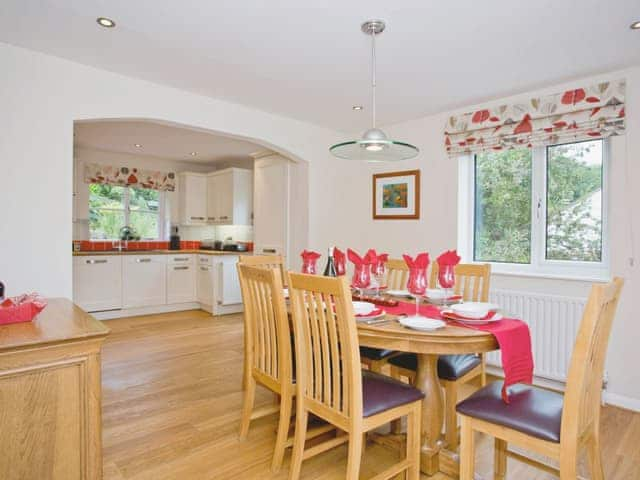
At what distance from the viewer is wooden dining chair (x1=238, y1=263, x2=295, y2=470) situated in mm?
1868

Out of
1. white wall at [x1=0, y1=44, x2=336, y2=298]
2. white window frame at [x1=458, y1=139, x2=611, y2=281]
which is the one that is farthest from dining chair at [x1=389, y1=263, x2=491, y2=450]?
white wall at [x1=0, y1=44, x2=336, y2=298]

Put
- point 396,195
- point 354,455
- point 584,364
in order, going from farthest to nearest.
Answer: point 396,195
point 354,455
point 584,364

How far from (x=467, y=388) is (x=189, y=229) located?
4.97m

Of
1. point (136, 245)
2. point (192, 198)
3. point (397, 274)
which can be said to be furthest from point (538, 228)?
point (136, 245)

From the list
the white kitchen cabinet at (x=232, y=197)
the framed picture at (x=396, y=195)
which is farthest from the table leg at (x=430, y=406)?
the white kitchen cabinet at (x=232, y=197)

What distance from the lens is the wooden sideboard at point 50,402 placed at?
1.35 metres

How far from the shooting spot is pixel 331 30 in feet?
7.33

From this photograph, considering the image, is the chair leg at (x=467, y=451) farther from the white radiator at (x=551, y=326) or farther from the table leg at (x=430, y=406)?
the white radiator at (x=551, y=326)

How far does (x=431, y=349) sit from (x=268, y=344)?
2.72ft

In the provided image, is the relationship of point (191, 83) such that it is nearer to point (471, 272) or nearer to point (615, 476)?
point (471, 272)

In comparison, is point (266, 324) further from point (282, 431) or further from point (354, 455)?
point (354, 455)

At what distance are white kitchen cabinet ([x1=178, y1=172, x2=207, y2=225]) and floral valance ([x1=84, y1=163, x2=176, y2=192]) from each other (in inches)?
8.0

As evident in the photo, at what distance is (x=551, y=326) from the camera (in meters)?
2.99

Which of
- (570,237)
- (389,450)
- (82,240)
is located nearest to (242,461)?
(389,450)
